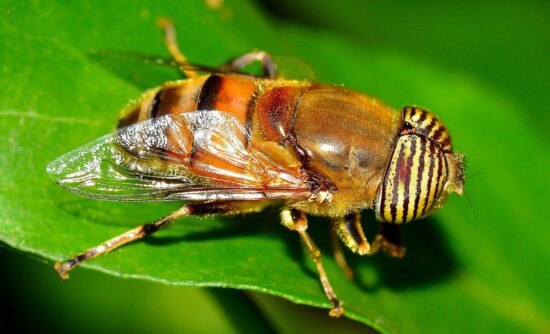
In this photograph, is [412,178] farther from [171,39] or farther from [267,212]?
[171,39]

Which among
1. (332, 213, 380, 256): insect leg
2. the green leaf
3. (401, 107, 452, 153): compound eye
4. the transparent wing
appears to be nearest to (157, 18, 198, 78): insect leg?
the green leaf

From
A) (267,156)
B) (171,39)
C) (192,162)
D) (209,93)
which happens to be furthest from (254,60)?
(192,162)

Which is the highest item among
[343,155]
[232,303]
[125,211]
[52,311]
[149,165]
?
[343,155]

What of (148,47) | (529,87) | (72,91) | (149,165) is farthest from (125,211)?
(529,87)

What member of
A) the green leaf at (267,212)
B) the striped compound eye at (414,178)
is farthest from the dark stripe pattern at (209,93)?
the striped compound eye at (414,178)

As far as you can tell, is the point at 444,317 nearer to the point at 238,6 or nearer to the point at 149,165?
the point at 149,165

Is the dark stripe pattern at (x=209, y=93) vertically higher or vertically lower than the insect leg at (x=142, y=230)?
higher

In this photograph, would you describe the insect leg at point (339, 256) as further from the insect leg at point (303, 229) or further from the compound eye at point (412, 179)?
the compound eye at point (412, 179)

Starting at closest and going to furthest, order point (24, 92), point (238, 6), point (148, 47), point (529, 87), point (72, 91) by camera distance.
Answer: point (24, 92)
point (72, 91)
point (148, 47)
point (238, 6)
point (529, 87)
